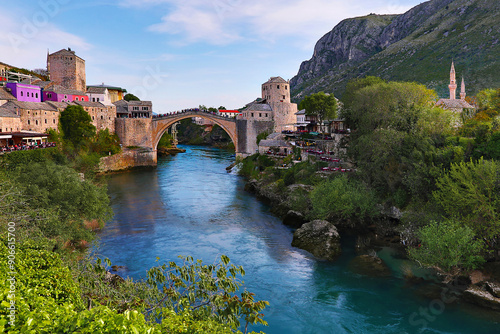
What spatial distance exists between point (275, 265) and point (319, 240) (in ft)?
14.0

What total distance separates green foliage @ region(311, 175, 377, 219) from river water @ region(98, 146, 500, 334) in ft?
8.65

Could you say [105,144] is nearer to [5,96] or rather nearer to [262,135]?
[5,96]

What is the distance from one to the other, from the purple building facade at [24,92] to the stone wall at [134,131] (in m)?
13.4

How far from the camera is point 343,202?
28.0 metres

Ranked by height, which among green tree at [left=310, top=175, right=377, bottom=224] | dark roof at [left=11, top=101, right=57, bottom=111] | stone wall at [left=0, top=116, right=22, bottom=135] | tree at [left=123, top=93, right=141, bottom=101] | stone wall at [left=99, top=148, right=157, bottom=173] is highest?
tree at [left=123, top=93, right=141, bottom=101]

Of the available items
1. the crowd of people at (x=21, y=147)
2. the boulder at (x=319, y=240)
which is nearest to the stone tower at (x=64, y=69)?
the crowd of people at (x=21, y=147)

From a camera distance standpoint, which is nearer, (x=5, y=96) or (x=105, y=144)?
(x=5, y=96)

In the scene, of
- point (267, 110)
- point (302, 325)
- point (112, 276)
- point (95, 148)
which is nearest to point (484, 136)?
point (302, 325)

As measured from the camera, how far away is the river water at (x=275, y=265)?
16516 millimetres

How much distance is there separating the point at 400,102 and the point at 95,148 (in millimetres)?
44971

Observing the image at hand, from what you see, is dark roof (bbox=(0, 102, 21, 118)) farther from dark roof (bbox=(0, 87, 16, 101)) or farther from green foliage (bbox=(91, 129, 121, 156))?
green foliage (bbox=(91, 129, 121, 156))

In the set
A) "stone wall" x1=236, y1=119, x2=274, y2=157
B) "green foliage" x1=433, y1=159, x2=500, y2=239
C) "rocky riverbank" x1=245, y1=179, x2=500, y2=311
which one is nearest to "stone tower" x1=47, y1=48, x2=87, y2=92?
"stone wall" x1=236, y1=119, x2=274, y2=157

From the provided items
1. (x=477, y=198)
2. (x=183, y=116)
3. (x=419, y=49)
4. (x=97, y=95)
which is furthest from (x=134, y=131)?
(x=419, y=49)

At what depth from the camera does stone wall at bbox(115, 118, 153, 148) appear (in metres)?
63.8
